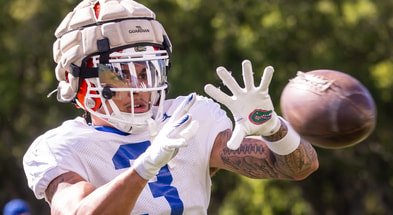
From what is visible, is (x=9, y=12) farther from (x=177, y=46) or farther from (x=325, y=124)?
(x=325, y=124)

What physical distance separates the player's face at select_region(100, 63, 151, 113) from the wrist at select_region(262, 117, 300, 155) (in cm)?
54

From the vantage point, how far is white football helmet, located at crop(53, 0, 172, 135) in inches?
154

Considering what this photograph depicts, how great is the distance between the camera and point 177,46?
59.0 ft

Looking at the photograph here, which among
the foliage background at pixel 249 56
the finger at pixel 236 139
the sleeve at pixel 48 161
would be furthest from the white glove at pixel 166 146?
the foliage background at pixel 249 56

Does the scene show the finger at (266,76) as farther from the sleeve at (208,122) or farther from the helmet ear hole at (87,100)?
Result: the helmet ear hole at (87,100)

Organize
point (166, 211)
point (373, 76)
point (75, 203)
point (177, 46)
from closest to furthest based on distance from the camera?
point (75, 203), point (166, 211), point (373, 76), point (177, 46)

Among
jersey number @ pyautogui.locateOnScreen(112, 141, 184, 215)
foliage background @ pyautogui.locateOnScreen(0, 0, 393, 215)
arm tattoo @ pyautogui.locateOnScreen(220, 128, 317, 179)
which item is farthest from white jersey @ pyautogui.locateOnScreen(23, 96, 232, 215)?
foliage background @ pyautogui.locateOnScreen(0, 0, 393, 215)

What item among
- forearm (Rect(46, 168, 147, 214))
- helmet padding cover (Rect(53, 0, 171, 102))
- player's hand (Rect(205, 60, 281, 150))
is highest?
helmet padding cover (Rect(53, 0, 171, 102))

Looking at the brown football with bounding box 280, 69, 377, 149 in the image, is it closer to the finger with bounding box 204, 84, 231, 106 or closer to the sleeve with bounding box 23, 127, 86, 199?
the finger with bounding box 204, 84, 231, 106

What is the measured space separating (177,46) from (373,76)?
12.5 ft

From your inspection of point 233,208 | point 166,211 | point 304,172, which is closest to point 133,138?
point 166,211

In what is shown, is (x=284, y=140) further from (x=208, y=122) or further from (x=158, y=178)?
(x=158, y=178)

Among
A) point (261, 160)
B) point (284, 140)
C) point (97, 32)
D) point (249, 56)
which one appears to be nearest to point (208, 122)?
point (261, 160)

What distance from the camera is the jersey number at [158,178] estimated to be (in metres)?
3.82
